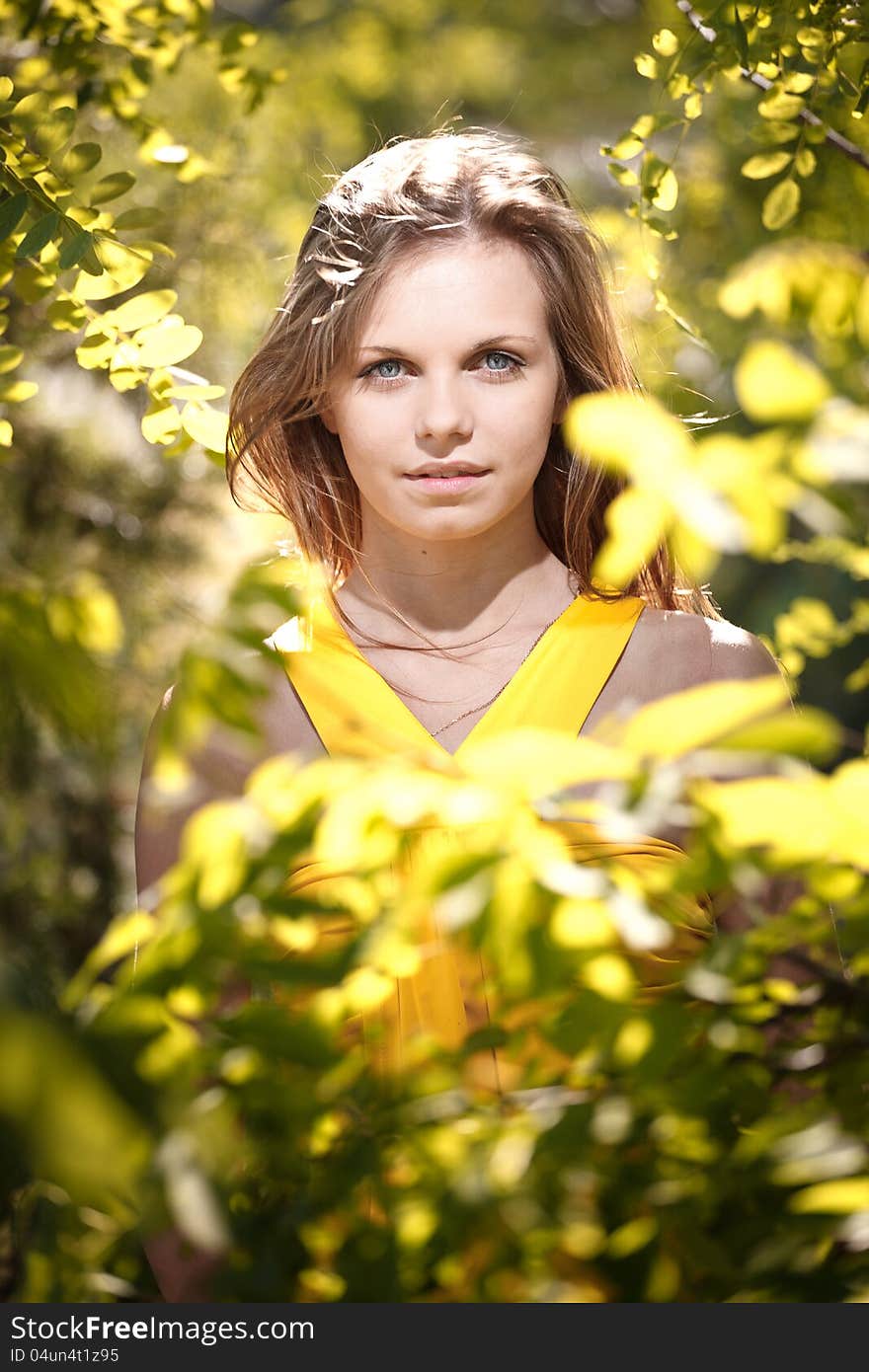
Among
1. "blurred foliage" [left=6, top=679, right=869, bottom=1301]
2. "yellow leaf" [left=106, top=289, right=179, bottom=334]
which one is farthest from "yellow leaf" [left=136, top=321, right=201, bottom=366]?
"blurred foliage" [left=6, top=679, right=869, bottom=1301]

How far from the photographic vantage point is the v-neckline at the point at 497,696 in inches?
50.1

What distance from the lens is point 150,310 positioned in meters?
1.28

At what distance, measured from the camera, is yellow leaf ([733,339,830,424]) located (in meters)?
0.45

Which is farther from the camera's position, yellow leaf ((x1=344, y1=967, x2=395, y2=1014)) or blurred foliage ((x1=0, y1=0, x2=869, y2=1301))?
yellow leaf ((x1=344, y1=967, x2=395, y2=1014))

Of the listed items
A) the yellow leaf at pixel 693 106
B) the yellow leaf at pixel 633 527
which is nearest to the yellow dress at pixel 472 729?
the yellow leaf at pixel 693 106

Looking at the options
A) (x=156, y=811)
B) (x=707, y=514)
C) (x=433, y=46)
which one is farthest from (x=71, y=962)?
(x=433, y=46)

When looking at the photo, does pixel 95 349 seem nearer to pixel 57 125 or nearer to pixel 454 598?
pixel 57 125

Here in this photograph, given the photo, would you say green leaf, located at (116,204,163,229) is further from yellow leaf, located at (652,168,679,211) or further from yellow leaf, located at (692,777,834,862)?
yellow leaf, located at (692,777,834,862)

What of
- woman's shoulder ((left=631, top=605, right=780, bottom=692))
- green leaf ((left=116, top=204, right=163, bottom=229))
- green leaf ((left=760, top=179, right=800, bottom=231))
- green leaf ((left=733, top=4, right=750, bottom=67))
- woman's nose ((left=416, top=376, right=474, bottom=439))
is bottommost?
woman's shoulder ((left=631, top=605, right=780, bottom=692))

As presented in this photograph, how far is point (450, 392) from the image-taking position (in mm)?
1224

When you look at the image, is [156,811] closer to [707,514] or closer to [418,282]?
[418,282]

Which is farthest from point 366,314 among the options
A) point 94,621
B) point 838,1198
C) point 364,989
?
point 838,1198

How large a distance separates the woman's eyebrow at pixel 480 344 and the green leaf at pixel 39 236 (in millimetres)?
305

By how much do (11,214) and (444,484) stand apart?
47 cm
